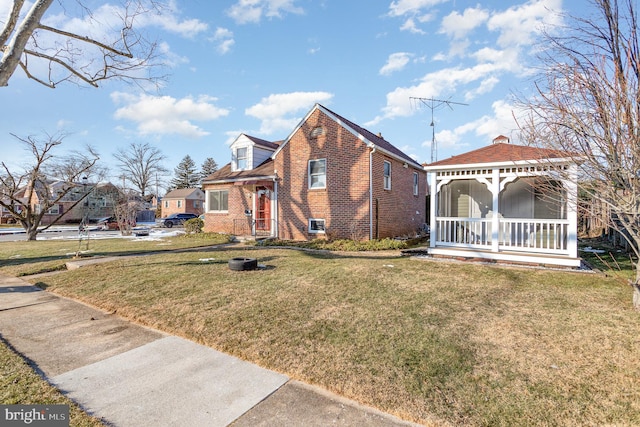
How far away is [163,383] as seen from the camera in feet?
9.45

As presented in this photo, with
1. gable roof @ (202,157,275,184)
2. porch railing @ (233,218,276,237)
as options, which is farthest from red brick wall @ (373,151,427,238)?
porch railing @ (233,218,276,237)

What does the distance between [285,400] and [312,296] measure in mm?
2835

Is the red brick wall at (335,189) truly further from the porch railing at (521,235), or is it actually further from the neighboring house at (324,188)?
the porch railing at (521,235)

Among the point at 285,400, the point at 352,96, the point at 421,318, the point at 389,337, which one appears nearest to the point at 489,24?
the point at 352,96

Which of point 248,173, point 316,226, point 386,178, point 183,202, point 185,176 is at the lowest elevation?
point 316,226

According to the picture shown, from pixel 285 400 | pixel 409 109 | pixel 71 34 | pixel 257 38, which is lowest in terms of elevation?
pixel 285 400

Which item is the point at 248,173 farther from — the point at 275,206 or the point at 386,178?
the point at 386,178

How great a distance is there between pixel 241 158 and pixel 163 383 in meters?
15.6

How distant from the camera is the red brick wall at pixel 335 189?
1235cm

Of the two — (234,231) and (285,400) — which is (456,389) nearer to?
(285,400)

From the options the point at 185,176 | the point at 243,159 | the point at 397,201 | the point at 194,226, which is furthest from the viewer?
the point at 185,176

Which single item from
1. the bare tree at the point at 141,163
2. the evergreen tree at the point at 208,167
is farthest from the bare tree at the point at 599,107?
the evergreen tree at the point at 208,167

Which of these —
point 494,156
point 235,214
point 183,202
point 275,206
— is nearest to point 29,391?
point 494,156

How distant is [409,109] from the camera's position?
52.9ft
